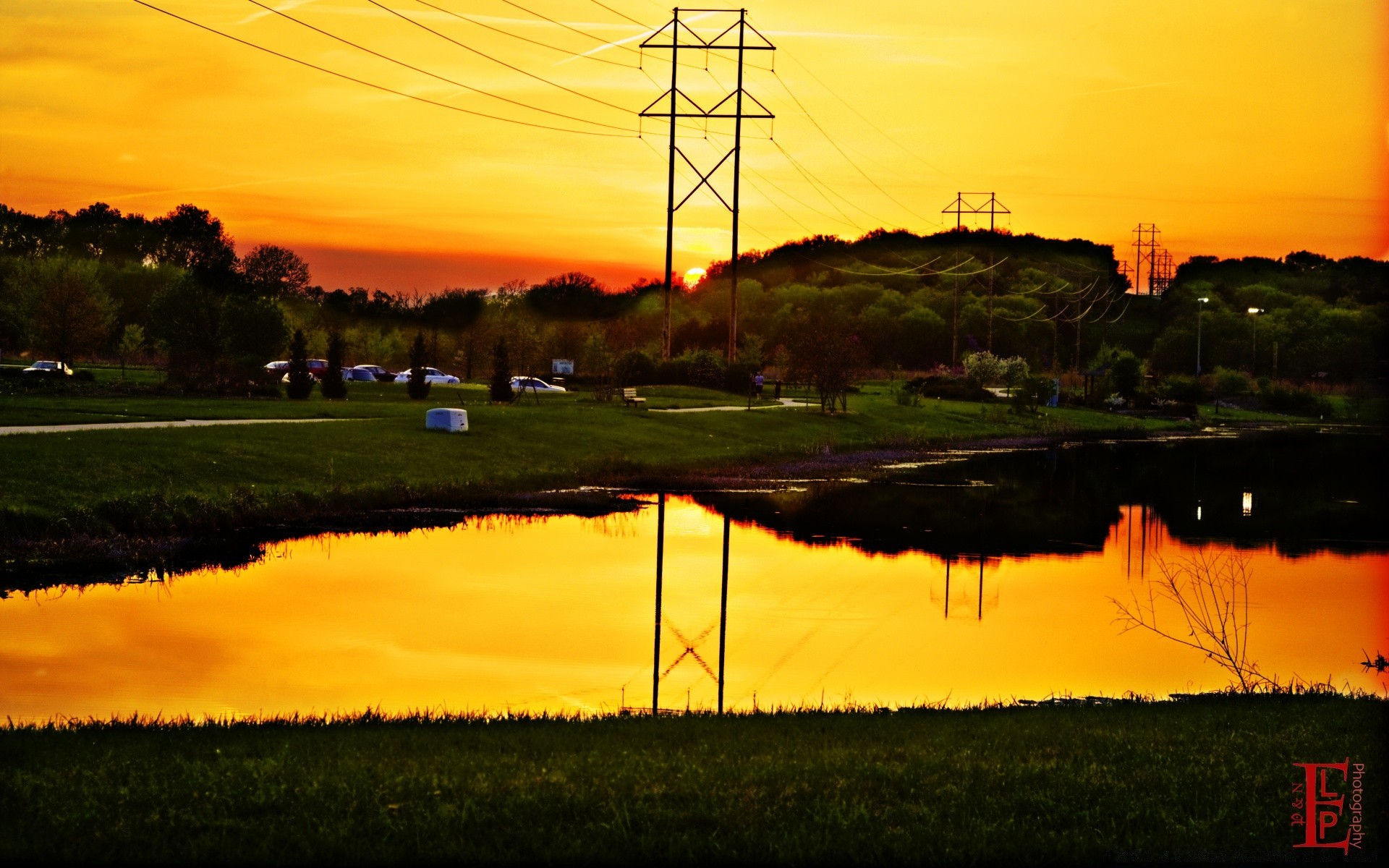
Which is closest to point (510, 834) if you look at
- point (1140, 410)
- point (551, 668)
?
point (551, 668)

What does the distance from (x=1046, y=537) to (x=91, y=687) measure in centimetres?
2404

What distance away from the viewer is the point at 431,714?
14523 millimetres

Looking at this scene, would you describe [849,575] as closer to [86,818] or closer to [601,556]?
[601,556]

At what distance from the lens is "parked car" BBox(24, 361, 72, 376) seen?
6725cm

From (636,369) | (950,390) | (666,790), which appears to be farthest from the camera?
(950,390)

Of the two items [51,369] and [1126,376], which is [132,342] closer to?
[51,369]

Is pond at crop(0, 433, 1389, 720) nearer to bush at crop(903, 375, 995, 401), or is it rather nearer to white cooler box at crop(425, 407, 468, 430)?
white cooler box at crop(425, 407, 468, 430)

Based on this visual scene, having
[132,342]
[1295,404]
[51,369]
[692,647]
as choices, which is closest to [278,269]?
[132,342]

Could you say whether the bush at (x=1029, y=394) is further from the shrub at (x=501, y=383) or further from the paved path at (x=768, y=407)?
the shrub at (x=501, y=383)

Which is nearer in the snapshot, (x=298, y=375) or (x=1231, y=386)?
(x=298, y=375)

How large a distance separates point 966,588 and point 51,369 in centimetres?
6921

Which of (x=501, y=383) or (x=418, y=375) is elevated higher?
(x=418, y=375)

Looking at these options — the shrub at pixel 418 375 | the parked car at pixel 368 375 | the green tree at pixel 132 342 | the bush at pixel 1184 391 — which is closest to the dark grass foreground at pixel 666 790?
the shrub at pixel 418 375

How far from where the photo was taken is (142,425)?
38.4 m
